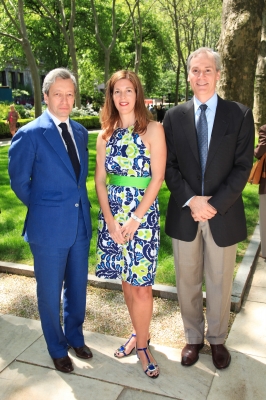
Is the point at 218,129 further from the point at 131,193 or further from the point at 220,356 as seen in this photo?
the point at 220,356

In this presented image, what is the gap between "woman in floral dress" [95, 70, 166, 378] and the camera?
3.13 meters

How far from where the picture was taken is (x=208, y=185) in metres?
3.19

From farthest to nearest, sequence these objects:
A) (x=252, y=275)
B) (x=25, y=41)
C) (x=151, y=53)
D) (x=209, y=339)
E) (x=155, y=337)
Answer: (x=151, y=53) < (x=25, y=41) < (x=252, y=275) < (x=155, y=337) < (x=209, y=339)

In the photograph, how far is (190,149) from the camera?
3.18 meters

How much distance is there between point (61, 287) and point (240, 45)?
505 centimetres

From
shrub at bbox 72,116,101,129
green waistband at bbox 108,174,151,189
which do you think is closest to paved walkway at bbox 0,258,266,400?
green waistband at bbox 108,174,151,189

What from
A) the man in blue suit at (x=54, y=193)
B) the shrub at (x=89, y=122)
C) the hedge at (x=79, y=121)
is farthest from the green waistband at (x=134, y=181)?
the shrub at (x=89, y=122)

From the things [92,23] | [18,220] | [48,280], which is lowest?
[18,220]

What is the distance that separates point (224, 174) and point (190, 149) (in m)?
0.31

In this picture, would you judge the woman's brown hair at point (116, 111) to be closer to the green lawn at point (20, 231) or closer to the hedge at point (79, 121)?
the green lawn at point (20, 231)

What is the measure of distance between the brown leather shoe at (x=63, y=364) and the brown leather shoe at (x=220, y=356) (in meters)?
1.12

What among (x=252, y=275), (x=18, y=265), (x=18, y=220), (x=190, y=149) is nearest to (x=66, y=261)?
(x=190, y=149)

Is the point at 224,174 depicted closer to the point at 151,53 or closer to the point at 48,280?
the point at 48,280

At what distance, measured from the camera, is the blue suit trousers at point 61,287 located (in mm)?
3238
